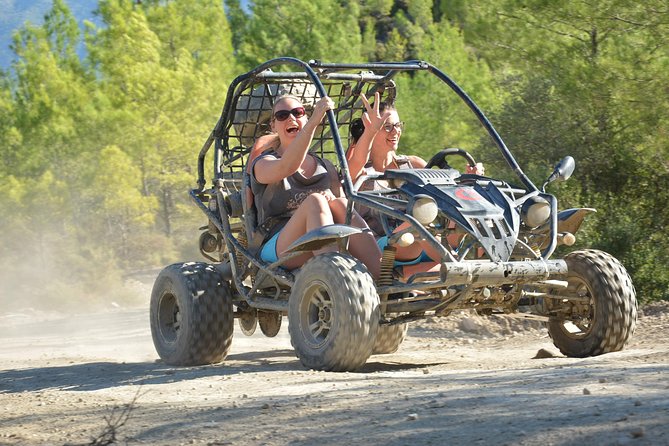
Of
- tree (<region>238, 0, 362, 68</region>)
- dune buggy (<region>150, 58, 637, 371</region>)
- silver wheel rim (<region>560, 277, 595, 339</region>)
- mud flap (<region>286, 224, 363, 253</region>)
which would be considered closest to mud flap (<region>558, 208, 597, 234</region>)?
dune buggy (<region>150, 58, 637, 371</region>)

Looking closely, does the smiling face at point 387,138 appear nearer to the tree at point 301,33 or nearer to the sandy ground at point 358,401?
the sandy ground at point 358,401

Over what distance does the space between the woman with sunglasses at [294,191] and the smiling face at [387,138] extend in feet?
1.88

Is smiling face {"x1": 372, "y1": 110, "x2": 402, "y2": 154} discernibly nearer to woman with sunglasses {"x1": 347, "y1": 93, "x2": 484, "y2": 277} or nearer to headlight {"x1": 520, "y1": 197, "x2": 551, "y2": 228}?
woman with sunglasses {"x1": 347, "y1": 93, "x2": 484, "y2": 277}

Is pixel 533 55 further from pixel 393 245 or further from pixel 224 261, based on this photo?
pixel 393 245

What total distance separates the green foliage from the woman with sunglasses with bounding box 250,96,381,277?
769cm

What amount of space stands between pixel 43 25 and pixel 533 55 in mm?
21320

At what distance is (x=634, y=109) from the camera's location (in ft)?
45.2

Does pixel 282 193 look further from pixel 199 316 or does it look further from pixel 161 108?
pixel 161 108

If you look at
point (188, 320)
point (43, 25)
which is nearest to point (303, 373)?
point (188, 320)

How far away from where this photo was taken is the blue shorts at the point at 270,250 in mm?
8336

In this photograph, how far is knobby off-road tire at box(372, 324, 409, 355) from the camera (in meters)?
9.73

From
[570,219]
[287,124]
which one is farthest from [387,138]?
[570,219]

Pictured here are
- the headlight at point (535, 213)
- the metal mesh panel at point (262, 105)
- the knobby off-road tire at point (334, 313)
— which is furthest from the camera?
the metal mesh panel at point (262, 105)

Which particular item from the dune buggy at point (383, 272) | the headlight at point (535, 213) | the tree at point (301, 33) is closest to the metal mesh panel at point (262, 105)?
the dune buggy at point (383, 272)
